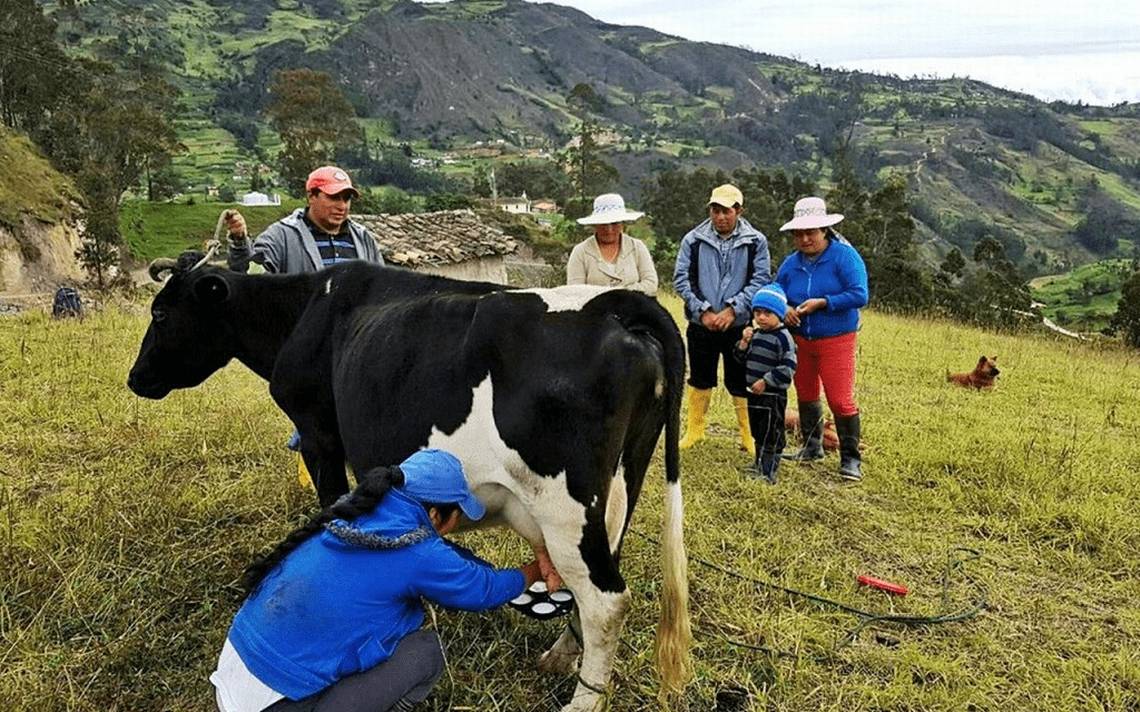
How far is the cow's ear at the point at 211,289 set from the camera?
14.2ft

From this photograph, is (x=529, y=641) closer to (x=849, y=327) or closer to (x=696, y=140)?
(x=849, y=327)

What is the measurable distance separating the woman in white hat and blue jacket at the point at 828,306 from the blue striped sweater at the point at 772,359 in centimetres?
12

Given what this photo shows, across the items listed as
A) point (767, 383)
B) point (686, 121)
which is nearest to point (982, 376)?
point (767, 383)

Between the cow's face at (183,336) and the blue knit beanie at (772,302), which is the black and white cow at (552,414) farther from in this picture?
the blue knit beanie at (772,302)

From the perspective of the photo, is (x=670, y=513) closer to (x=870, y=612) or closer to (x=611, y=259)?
(x=870, y=612)

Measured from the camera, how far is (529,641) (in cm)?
361

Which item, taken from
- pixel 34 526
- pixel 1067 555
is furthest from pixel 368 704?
pixel 1067 555

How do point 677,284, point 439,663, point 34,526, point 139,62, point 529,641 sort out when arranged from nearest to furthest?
point 439,663
point 529,641
point 34,526
point 677,284
point 139,62

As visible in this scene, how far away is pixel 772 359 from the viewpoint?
5750 mm

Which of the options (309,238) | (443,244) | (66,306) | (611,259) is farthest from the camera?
(443,244)

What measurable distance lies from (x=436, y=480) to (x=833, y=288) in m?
3.84

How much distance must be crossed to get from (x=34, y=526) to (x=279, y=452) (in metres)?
1.67

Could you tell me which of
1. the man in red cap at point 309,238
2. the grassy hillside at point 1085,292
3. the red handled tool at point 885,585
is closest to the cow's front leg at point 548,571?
the red handled tool at point 885,585

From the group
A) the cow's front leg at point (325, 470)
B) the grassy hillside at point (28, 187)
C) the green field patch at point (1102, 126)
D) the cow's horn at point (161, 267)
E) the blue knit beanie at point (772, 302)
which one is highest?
the green field patch at point (1102, 126)
